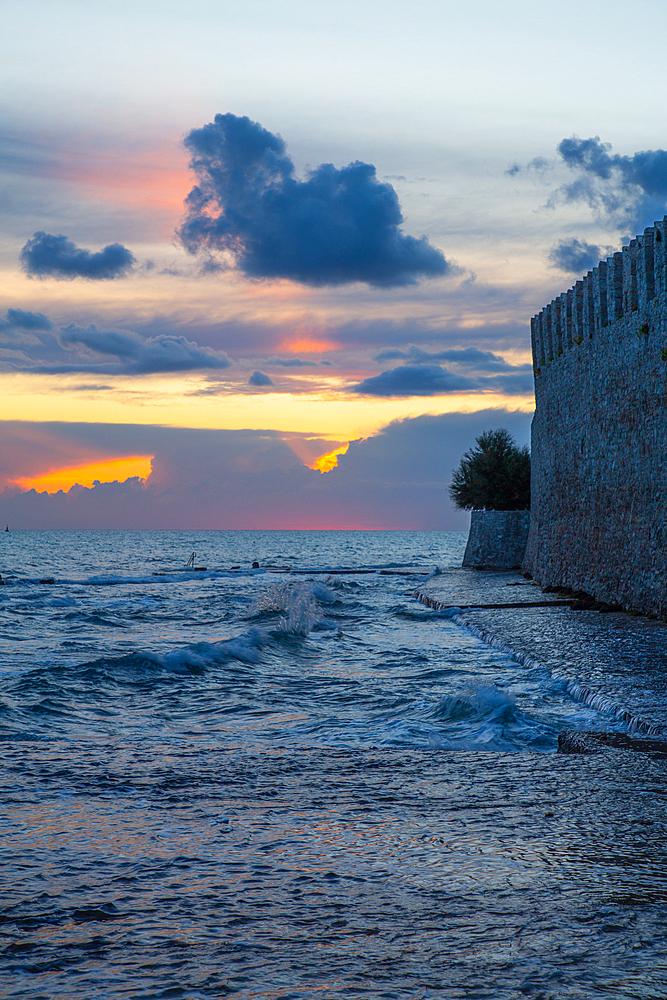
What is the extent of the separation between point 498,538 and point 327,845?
29.0m

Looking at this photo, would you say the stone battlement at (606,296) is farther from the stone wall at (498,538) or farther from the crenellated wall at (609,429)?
the stone wall at (498,538)

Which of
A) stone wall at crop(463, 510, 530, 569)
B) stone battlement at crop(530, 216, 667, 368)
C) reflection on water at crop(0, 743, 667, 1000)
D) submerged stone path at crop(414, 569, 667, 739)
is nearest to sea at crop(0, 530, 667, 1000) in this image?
reflection on water at crop(0, 743, 667, 1000)

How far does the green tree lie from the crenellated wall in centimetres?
1012

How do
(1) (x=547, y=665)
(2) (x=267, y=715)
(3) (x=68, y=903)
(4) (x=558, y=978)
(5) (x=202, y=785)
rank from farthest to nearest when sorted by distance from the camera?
(1) (x=547, y=665) < (2) (x=267, y=715) < (5) (x=202, y=785) < (3) (x=68, y=903) < (4) (x=558, y=978)

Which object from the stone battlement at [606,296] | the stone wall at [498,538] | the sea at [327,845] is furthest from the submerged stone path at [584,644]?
the stone wall at [498,538]

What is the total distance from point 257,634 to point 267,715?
6684 millimetres

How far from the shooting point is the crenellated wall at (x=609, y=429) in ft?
48.0

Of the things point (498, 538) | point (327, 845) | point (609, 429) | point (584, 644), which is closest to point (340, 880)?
point (327, 845)

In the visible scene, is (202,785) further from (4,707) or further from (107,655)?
(107,655)

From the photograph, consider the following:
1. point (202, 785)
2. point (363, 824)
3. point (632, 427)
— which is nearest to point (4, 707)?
point (202, 785)

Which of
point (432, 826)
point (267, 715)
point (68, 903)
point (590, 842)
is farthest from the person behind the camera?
point (267, 715)

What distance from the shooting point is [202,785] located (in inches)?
214

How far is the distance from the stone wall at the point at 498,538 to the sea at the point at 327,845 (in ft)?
71.6

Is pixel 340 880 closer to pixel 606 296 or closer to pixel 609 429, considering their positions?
pixel 609 429
